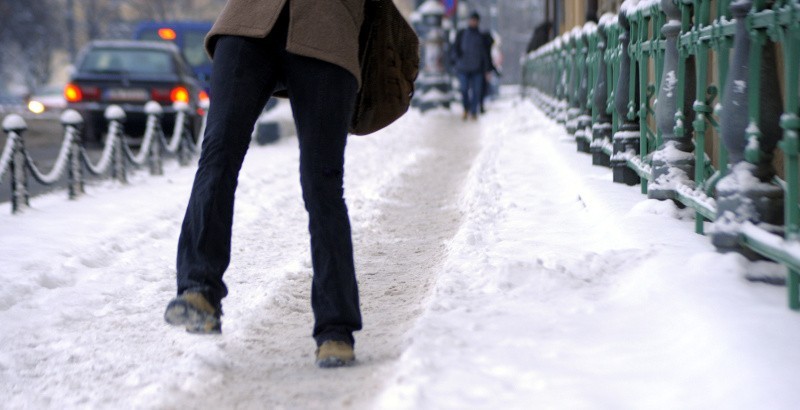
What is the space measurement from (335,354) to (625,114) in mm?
3415

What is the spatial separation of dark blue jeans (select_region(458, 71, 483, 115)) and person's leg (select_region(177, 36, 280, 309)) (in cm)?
1731

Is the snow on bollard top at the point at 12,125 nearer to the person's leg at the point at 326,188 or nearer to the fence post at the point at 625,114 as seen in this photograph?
the fence post at the point at 625,114

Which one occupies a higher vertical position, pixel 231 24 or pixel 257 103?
pixel 231 24

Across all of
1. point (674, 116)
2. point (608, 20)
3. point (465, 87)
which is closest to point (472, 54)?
point (465, 87)

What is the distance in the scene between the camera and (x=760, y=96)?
3.51 meters

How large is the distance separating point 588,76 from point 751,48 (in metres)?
5.43

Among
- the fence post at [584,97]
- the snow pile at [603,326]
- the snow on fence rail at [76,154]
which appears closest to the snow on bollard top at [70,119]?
the snow on fence rail at [76,154]

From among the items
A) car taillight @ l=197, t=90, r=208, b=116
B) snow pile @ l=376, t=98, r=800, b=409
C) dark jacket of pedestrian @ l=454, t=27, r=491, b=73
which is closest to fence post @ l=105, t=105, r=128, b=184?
car taillight @ l=197, t=90, r=208, b=116

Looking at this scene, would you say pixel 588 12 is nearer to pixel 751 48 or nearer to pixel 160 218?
pixel 160 218

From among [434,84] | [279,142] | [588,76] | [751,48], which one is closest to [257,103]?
[751,48]

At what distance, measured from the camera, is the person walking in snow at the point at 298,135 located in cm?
342

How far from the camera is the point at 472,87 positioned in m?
20.9

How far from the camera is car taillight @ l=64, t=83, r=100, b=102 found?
13.9 meters

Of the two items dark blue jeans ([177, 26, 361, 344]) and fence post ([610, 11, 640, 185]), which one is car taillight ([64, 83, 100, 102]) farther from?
dark blue jeans ([177, 26, 361, 344])
